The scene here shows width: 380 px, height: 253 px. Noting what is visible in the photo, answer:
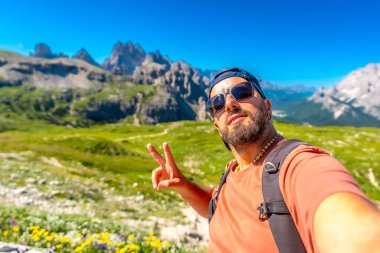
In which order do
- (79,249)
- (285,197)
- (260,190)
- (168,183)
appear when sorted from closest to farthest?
(285,197)
(260,190)
(168,183)
(79,249)

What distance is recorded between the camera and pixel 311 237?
3.12 m

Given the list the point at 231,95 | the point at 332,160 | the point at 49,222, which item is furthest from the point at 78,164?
the point at 332,160

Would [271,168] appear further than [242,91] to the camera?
No

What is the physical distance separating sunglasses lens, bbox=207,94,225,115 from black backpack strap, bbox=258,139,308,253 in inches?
78.9

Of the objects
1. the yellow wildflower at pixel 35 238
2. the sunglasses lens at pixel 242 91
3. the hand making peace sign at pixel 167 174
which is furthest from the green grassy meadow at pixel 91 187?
the sunglasses lens at pixel 242 91

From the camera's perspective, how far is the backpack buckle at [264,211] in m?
3.80

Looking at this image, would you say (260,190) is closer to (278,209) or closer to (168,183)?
(278,209)

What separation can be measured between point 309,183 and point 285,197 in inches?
20.6

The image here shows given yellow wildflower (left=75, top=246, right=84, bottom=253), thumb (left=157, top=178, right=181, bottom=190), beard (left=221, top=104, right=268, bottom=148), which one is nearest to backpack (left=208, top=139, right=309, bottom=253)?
beard (left=221, top=104, right=268, bottom=148)

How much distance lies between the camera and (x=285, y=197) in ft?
12.0

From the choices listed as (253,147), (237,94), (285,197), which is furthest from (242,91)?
(285,197)

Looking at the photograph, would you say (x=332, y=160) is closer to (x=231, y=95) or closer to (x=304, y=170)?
(x=304, y=170)

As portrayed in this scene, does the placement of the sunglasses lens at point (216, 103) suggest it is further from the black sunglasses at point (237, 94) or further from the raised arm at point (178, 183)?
the raised arm at point (178, 183)

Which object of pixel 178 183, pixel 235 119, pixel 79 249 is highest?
pixel 235 119
